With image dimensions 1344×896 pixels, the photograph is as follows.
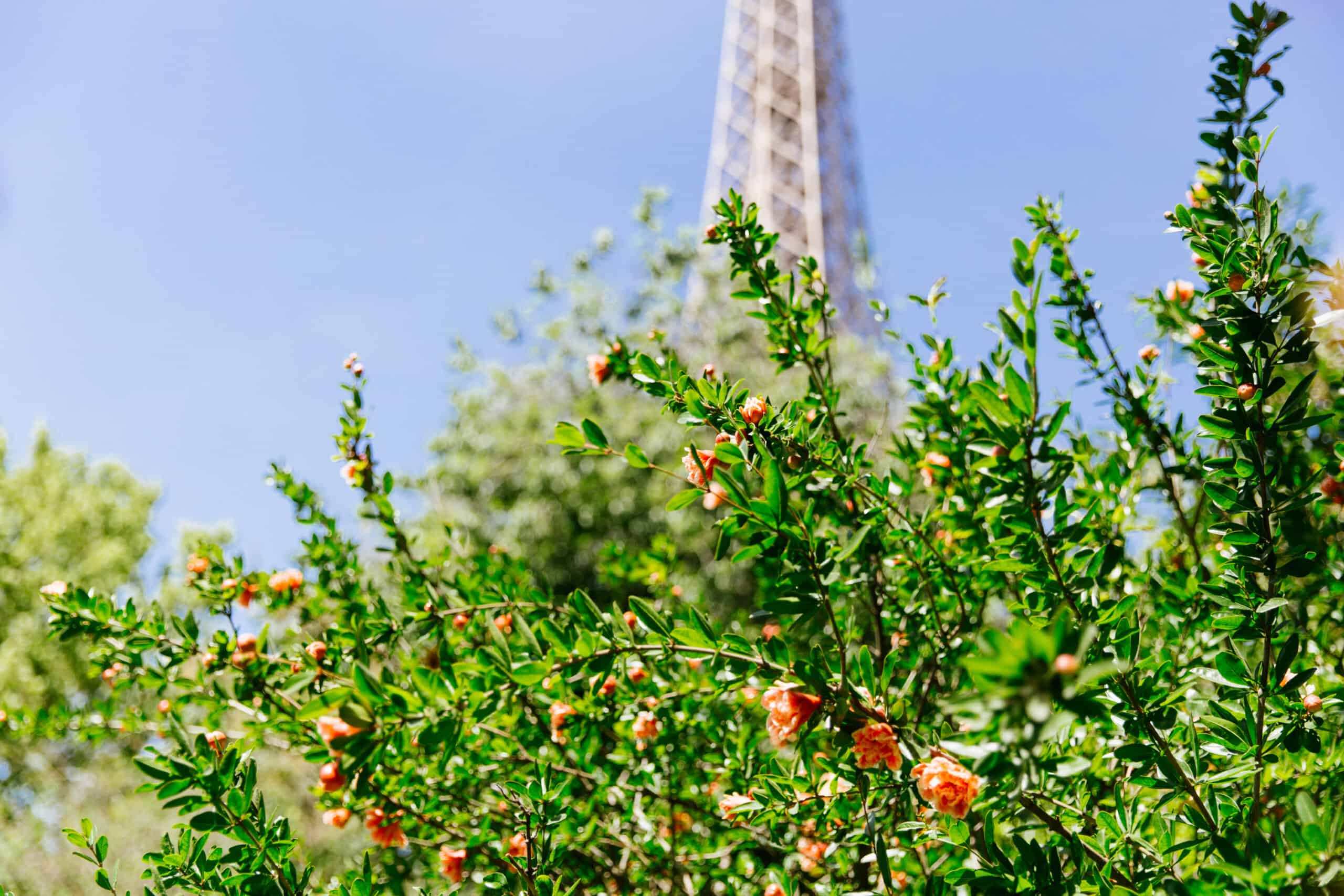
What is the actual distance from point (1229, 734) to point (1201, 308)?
137cm

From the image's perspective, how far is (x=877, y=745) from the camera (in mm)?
1038

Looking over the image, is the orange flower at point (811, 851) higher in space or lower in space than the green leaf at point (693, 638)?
lower

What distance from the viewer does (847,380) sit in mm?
8141

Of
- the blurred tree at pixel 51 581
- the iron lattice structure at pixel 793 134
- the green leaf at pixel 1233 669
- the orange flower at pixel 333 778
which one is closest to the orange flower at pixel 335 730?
the orange flower at pixel 333 778

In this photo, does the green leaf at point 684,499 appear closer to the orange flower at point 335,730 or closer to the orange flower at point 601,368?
the orange flower at point 335,730

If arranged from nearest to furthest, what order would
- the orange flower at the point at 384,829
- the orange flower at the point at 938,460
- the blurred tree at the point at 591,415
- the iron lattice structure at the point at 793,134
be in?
1. the orange flower at the point at 384,829
2. the orange flower at the point at 938,460
3. the blurred tree at the point at 591,415
4. the iron lattice structure at the point at 793,134

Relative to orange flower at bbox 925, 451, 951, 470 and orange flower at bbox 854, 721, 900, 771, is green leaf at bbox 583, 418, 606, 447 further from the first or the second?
orange flower at bbox 925, 451, 951, 470

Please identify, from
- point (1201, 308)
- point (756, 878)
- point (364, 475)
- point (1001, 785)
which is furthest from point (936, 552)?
point (364, 475)

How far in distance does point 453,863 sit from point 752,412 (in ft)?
3.92

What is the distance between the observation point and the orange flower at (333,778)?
110 centimetres

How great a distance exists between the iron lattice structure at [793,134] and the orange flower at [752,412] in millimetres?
16156

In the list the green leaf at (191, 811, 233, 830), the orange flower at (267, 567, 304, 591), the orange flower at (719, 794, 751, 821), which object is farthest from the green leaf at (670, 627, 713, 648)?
the orange flower at (267, 567, 304, 591)

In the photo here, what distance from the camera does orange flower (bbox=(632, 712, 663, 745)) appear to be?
1680mm

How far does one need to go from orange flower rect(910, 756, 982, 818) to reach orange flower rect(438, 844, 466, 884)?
110cm
